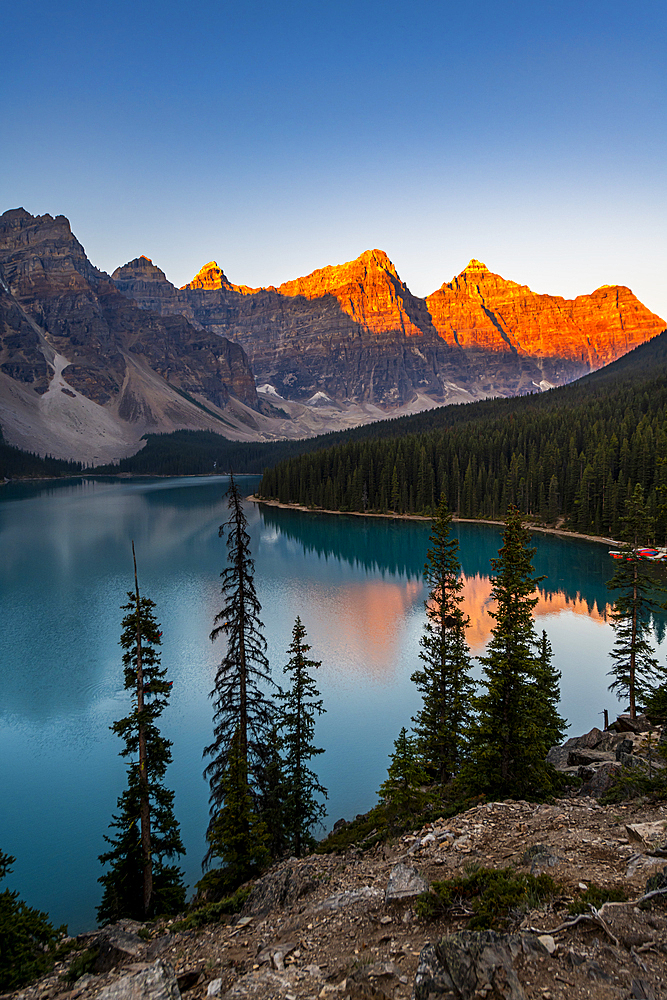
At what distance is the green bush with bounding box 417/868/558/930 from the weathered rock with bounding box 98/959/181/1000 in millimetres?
4010

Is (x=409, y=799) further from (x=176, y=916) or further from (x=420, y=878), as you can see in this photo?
(x=176, y=916)

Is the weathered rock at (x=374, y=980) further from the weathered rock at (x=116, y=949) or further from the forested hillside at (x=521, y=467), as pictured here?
the forested hillside at (x=521, y=467)

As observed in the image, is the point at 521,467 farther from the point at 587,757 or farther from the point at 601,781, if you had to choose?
the point at 601,781

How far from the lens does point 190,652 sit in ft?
133

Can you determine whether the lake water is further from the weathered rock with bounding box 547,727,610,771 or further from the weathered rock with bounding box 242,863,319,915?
the weathered rock with bounding box 242,863,319,915

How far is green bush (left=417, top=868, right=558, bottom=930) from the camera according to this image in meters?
7.95

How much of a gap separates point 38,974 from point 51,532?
97.5 meters

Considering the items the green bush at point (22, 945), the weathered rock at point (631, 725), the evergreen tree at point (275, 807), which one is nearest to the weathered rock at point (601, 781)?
the weathered rock at point (631, 725)

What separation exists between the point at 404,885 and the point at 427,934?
1.46 meters

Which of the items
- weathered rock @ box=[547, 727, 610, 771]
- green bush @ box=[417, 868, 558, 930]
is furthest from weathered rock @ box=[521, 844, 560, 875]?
weathered rock @ box=[547, 727, 610, 771]

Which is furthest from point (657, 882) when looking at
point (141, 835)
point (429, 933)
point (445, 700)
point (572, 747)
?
point (572, 747)

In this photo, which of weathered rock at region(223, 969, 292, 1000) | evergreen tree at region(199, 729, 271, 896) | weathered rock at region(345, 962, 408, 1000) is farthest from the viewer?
evergreen tree at region(199, 729, 271, 896)

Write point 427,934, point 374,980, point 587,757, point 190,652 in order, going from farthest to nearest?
1. point 190,652
2. point 587,757
3. point 427,934
4. point 374,980

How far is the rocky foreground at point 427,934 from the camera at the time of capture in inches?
260
